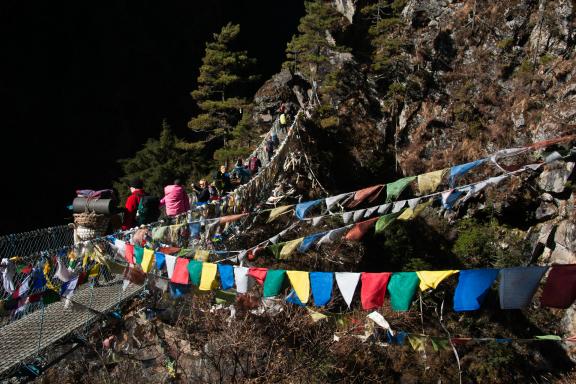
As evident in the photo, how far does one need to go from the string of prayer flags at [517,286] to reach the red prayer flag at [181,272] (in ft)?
13.2

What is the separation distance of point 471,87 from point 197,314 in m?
17.6

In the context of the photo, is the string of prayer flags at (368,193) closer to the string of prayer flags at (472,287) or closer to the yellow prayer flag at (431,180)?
the yellow prayer flag at (431,180)

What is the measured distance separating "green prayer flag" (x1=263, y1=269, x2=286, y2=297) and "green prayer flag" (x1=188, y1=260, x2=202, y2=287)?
1.03m

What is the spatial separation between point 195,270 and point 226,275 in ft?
1.51

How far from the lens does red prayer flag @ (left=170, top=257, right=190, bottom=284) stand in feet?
21.2

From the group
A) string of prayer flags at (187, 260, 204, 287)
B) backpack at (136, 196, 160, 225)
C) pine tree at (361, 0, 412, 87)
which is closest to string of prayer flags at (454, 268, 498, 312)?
string of prayer flags at (187, 260, 204, 287)

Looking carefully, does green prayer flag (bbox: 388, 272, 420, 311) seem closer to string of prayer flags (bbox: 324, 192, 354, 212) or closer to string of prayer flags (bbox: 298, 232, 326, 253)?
string of prayer flags (bbox: 298, 232, 326, 253)

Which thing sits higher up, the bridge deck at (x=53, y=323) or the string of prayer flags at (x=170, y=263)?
the string of prayer flags at (x=170, y=263)

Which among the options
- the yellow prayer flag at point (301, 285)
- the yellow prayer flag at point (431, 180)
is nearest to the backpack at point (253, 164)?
the yellow prayer flag at point (431, 180)

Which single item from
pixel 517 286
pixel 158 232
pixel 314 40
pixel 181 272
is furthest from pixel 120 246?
pixel 314 40

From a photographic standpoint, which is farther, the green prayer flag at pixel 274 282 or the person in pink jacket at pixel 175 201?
the person in pink jacket at pixel 175 201

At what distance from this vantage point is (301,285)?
573cm

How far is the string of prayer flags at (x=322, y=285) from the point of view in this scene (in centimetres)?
566

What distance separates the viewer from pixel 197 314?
1068cm
